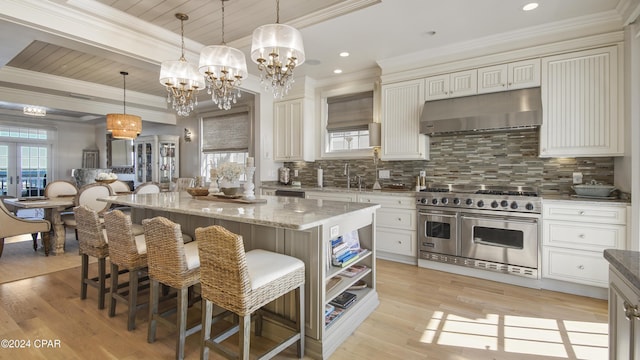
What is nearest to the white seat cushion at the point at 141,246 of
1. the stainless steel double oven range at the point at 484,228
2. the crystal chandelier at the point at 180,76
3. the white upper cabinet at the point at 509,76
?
the crystal chandelier at the point at 180,76

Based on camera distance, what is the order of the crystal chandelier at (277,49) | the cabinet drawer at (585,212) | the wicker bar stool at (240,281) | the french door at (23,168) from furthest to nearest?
the french door at (23,168) < the cabinet drawer at (585,212) < the crystal chandelier at (277,49) < the wicker bar stool at (240,281)

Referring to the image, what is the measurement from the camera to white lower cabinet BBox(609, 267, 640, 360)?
3.09 ft

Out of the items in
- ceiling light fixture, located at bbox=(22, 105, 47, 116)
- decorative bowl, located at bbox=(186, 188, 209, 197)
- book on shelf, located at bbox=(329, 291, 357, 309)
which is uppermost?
ceiling light fixture, located at bbox=(22, 105, 47, 116)

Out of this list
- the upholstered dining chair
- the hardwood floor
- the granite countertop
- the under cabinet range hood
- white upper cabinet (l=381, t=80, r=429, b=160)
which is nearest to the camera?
the granite countertop

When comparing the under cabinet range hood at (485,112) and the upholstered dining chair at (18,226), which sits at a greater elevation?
the under cabinet range hood at (485,112)

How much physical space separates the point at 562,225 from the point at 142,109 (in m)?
7.70

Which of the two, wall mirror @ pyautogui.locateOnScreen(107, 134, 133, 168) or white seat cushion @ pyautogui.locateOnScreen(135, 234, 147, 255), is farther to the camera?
wall mirror @ pyautogui.locateOnScreen(107, 134, 133, 168)

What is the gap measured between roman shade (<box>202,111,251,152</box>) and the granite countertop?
574cm

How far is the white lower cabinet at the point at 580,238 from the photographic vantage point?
2.71 m

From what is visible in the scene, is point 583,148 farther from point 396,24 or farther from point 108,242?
point 108,242

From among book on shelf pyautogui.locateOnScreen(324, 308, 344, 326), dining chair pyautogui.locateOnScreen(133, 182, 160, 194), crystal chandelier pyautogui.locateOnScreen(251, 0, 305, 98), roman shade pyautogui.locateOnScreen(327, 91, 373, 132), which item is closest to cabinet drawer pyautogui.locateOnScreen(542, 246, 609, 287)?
book on shelf pyautogui.locateOnScreen(324, 308, 344, 326)

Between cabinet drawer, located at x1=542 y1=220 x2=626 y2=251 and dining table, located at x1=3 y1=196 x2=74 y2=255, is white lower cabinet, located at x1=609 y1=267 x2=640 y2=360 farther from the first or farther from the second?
dining table, located at x1=3 y1=196 x2=74 y2=255

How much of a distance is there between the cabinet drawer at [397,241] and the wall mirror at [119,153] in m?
7.48

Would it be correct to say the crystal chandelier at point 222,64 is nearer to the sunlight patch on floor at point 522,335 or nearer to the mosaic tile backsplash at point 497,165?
the mosaic tile backsplash at point 497,165
